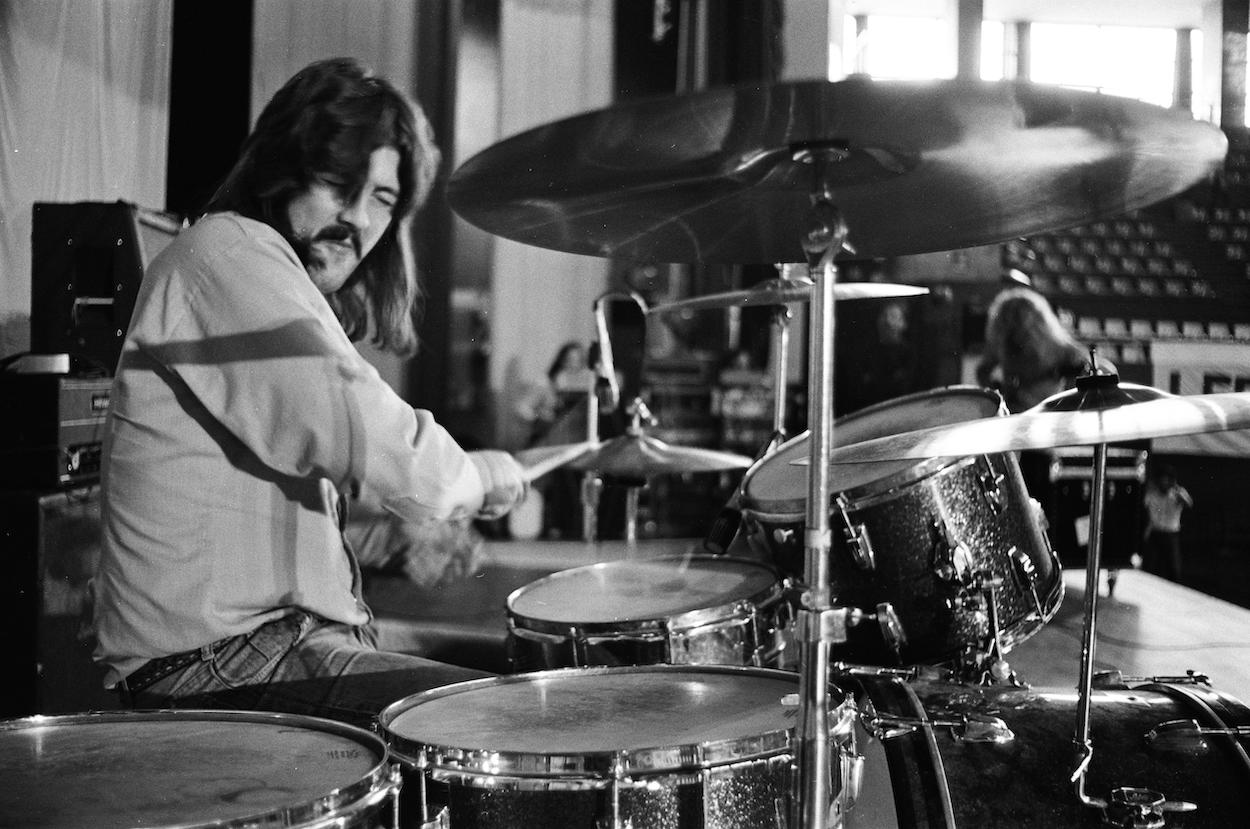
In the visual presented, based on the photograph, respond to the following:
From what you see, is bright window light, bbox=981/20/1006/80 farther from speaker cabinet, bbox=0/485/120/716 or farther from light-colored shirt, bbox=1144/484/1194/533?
light-colored shirt, bbox=1144/484/1194/533

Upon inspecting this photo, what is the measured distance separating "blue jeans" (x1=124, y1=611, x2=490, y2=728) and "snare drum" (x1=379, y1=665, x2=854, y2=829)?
26 centimetres

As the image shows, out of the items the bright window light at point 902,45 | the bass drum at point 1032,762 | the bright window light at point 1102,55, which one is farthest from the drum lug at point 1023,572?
the bright window light at point 1102,55

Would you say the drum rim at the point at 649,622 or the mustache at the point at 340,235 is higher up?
the mustache at the point at 340,235

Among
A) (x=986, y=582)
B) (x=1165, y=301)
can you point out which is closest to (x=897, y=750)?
(x=986, y=582)

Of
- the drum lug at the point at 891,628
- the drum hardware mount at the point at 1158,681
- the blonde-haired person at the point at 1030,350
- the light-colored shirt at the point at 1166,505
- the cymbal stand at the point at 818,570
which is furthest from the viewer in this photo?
the light-colored shirt at the point at 1166,505

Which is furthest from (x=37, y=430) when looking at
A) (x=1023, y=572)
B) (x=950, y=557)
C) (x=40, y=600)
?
(x=1023, y=572)

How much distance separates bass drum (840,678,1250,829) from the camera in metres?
1.31

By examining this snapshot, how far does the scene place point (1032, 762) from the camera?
4.42ft

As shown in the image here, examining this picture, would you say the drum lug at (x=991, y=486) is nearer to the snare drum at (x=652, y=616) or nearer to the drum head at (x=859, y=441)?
the drum head at (x=859, y=441)

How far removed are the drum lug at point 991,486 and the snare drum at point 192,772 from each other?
101 centimetres

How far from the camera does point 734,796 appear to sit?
38.9 inches

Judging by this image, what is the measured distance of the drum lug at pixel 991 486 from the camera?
1636 millimetres

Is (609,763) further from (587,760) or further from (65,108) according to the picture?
(65,108)

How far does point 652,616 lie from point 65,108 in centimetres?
153
